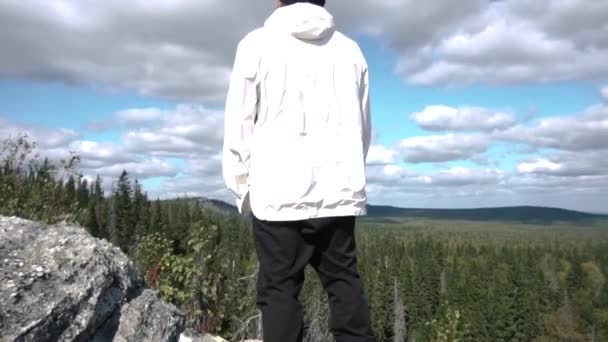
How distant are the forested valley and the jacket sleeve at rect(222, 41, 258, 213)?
266 cm

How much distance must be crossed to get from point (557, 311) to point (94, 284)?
85.4m

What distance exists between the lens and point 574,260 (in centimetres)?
11962

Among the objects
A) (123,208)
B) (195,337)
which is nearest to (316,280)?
(195,337)

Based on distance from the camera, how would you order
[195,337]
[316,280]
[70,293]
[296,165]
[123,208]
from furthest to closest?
[123,208] < [316,280] < [195,337] < [70,293] < [296,165]

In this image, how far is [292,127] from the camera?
10.5 feet

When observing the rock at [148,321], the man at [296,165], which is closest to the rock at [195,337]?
the rock at [148,321]

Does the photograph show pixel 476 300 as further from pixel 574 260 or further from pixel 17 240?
pixel 17 240

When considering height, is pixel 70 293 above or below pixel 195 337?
above

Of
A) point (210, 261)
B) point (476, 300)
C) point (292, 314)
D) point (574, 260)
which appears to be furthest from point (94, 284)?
A: point (574, 260)

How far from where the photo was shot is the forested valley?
5895 millimetres

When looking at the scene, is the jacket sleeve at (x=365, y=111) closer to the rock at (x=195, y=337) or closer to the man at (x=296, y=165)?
the man at (x=296, y=165)

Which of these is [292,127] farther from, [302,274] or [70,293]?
[70,293]

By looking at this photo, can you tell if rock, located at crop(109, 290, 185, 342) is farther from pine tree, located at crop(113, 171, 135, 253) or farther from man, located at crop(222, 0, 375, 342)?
pine tree, located at crop(113, 171, 135, 253)

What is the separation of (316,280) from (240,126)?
15350mm
